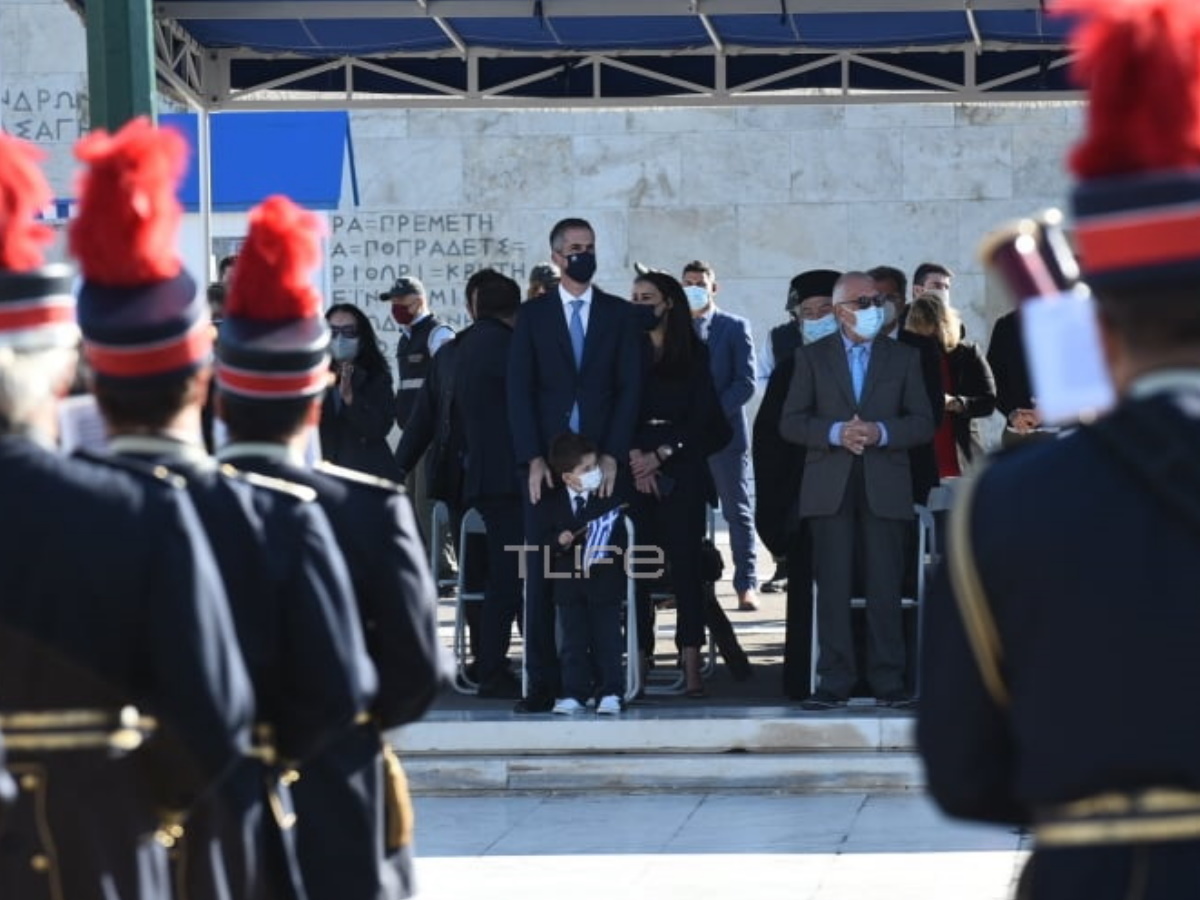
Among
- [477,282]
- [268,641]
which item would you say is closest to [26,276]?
[268,641]

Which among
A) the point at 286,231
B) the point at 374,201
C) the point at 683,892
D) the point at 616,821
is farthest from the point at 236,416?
the point at 374,201

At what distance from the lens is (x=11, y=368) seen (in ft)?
15.8

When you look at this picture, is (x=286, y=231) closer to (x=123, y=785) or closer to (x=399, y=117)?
(x=123, y=785)

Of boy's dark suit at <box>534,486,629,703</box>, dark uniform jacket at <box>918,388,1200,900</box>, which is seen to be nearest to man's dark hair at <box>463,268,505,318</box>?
boy's dark suit at <box>534,486,629,703</box>

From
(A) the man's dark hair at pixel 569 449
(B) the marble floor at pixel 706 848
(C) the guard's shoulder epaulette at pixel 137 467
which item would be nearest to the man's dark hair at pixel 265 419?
(C) the guard's shoulder epaulette at pixel 137 467

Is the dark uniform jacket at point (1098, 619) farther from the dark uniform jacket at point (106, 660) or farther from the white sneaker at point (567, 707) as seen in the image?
the white sneaker at point (567, 707)

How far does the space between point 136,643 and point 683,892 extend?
15.3ft

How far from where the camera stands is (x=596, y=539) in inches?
461

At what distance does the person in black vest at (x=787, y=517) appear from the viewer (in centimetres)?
1209

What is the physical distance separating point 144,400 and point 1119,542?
6.76ft

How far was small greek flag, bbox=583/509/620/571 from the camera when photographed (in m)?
11.7

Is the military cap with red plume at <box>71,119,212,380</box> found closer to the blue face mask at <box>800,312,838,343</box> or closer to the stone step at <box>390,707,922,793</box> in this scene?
the stone step at <box>390,707,922,793</box>

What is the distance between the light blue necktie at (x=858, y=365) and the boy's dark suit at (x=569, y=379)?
0.86 meters

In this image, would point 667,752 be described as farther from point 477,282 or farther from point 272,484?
point 272,484
